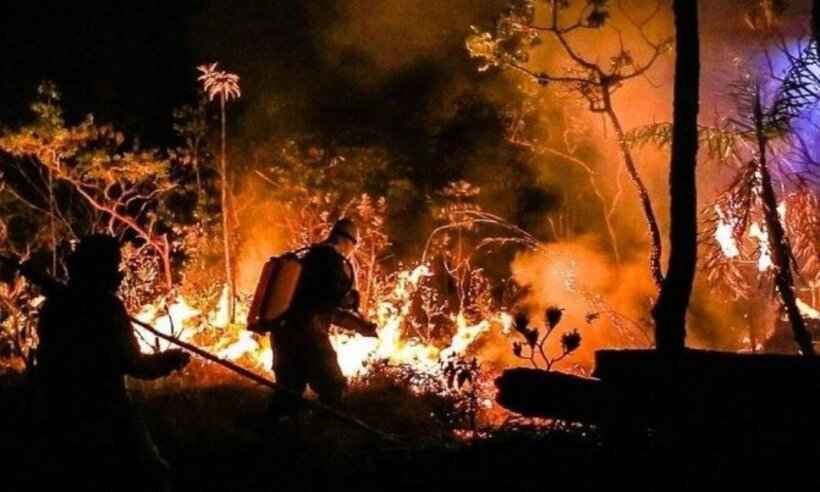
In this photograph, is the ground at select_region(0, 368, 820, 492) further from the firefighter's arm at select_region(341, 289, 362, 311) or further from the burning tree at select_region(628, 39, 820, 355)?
the burning tree at select_region(628, 39, 820, 355)

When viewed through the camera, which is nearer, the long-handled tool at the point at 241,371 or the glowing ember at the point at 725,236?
the long-handled tool at the point at 241,371

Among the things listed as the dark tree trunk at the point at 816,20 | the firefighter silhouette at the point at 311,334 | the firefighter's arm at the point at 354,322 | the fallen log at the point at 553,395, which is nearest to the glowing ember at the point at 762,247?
the dark tree trunk at the point at 816,20

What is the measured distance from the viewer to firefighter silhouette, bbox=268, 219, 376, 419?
777 centimetres

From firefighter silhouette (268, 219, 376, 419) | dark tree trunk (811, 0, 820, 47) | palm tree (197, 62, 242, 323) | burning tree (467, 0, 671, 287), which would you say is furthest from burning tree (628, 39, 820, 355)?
palm tree (197, 62, 242, 323)

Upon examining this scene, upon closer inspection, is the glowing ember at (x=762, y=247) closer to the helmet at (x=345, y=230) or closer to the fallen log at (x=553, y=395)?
the helmet at (x=345, y=230)

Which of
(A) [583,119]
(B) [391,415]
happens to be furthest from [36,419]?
(A) [583,119]

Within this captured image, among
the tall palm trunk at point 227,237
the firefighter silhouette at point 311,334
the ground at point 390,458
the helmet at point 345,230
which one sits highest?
the tall palm trunk at point 227,237

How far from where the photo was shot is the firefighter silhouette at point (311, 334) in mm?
7773

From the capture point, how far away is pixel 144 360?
479cm

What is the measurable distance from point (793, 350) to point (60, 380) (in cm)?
928

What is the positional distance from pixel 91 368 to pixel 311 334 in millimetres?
3198

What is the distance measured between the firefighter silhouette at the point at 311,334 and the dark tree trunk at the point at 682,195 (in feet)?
9.17

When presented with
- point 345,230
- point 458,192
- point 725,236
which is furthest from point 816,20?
point 458,192

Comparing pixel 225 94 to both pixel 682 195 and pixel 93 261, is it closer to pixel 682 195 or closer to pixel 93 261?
pixel 682 195
